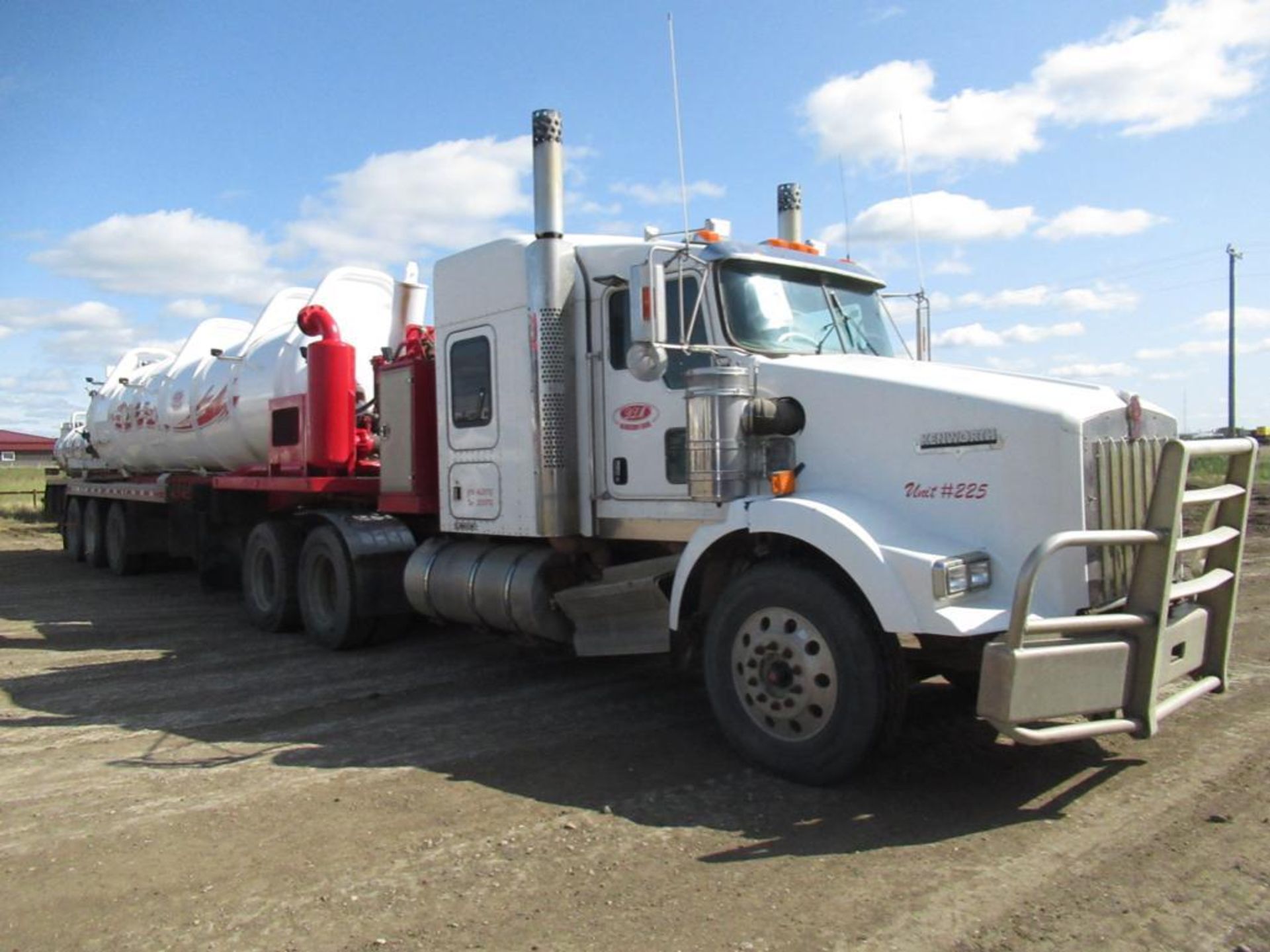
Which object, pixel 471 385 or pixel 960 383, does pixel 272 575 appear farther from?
pixel 960 383

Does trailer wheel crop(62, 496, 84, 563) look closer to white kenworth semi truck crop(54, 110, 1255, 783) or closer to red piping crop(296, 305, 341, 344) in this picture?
white kenworth semi truck crop(54, 110, 1255, 783)

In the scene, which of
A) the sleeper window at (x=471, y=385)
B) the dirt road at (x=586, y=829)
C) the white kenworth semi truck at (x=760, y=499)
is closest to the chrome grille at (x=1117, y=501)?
the white kenworth semi truck at (x=760, y=499)

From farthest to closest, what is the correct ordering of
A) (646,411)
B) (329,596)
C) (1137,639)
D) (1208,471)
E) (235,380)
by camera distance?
(235,380) → (329,596) → (1208,471) → (646,411) → (1137,639)

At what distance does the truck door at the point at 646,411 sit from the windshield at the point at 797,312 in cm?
22

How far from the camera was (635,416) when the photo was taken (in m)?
6.28

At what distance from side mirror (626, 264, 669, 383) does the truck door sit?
1.38 feet

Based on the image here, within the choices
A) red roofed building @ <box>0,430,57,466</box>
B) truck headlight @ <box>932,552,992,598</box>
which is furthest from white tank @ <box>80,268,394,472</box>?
red roofed building @ <box>0,430,57,466</box>

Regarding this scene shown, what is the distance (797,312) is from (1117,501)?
2170mm

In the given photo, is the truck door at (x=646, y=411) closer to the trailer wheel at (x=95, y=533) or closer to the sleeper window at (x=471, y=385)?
the sleeper window at (x=471, y=385)

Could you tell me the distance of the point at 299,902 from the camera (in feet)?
12.1

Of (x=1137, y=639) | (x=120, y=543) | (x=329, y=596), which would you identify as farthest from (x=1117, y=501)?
(x=120, y=543)

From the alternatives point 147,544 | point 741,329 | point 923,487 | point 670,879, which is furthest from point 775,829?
point 147,544

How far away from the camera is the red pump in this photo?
925 centimetres

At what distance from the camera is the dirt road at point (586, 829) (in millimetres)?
3463
